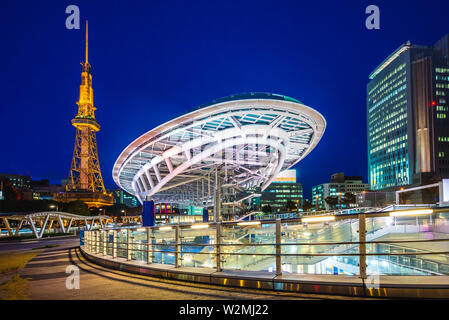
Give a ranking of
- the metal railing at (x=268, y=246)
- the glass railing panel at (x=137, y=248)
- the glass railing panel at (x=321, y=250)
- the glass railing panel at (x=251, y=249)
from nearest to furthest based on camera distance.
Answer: the metal railing at (x=268, y=246) < the glass railing panel at (x=251, y=249) < the glass railing panel at (x=137, y=248) < the glass railing panel at (x=321, y=250)

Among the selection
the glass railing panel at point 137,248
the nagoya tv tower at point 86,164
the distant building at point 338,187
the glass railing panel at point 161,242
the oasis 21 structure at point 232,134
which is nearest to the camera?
the glass railing panel at point 137,248

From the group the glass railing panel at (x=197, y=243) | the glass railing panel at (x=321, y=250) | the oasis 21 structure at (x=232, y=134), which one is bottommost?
the glass railing panel at (x=321, y=250)

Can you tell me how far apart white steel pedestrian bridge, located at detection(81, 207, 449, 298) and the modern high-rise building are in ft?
314

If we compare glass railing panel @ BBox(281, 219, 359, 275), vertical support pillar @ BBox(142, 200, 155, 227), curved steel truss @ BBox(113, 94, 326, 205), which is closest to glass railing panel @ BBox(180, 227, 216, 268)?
glass railing panel @ BBox(281, 219, 359, 275)

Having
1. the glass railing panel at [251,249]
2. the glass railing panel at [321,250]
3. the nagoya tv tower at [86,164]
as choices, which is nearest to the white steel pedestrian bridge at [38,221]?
the glass railing panel at [251,249]

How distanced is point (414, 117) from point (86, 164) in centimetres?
11244

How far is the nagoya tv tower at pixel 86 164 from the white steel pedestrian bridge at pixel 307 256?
4153 inches

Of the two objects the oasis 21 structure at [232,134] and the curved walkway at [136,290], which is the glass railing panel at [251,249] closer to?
the curved walkway at [136,290]

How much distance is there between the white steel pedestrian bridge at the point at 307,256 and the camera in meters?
4.78

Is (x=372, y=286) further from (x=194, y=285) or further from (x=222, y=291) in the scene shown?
(x=194, y=285)

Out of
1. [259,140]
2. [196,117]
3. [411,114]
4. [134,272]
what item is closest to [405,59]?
[411,114]

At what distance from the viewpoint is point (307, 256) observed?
23.8 feet

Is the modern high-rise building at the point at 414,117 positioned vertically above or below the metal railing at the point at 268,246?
above
